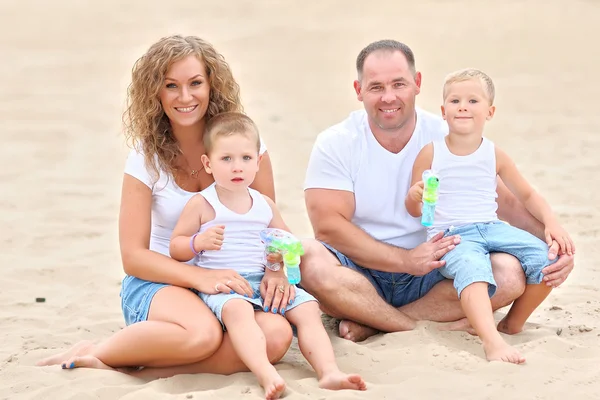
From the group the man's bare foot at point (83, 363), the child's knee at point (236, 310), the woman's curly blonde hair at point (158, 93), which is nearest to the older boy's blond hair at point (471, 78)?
the woman's curly blonde hair at point (158, 93)

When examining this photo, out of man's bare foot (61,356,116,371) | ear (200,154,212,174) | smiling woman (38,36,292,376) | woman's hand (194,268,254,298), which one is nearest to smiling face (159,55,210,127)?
smiling woman (38,36,292,376)

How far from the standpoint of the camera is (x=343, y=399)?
351 cm

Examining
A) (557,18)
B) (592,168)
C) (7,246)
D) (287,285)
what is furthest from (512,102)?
(287,285)

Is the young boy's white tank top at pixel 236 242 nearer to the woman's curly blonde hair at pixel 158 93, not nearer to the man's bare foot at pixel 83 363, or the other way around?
the woman's curly blonde hair at pixel 158 93

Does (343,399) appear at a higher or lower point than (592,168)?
lower

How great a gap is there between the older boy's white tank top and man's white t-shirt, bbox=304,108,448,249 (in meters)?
0.17

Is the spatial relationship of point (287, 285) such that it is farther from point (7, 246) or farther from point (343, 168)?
point (7, 246)

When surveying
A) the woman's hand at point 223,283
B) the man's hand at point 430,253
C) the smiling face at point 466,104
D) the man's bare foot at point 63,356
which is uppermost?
the smiling face at point 466,104

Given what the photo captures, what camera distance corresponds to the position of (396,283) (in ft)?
15.4

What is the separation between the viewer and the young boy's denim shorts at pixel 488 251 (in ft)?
13.8

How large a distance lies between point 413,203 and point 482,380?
41.7 inches

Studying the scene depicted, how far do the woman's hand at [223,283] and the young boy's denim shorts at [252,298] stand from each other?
0.02 m

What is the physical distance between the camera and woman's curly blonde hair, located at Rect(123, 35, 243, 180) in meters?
4.26

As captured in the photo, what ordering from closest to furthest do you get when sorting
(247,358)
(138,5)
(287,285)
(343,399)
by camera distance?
(343,399), (247,358), (287,285), (138,5)
